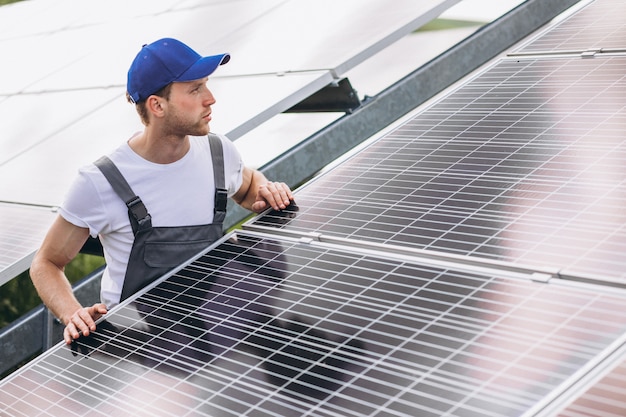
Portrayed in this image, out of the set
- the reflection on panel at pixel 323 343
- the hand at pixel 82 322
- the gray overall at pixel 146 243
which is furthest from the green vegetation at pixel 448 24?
the hand at pixel 82 322

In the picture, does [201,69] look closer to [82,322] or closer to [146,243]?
[146,243]

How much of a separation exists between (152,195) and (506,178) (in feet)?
5.29

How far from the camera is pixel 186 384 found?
3463 millimetres

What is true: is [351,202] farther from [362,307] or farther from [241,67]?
[241,67]

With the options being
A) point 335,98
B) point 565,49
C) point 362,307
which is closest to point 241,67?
point 335,98

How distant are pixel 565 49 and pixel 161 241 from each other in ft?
7.86

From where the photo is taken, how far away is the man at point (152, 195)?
15.0 ft

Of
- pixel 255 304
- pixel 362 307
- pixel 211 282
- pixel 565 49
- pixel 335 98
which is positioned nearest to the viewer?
pixel 362 307

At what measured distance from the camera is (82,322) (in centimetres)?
420

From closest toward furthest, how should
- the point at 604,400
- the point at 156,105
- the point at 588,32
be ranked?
the point at 604,400, the point at 156,105, the point at 588,32

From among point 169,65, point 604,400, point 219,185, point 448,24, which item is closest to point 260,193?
point 219,185

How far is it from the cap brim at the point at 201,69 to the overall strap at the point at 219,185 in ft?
1.63

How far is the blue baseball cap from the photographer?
4.53 metres

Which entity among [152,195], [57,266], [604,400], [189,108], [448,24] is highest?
[189,108]
